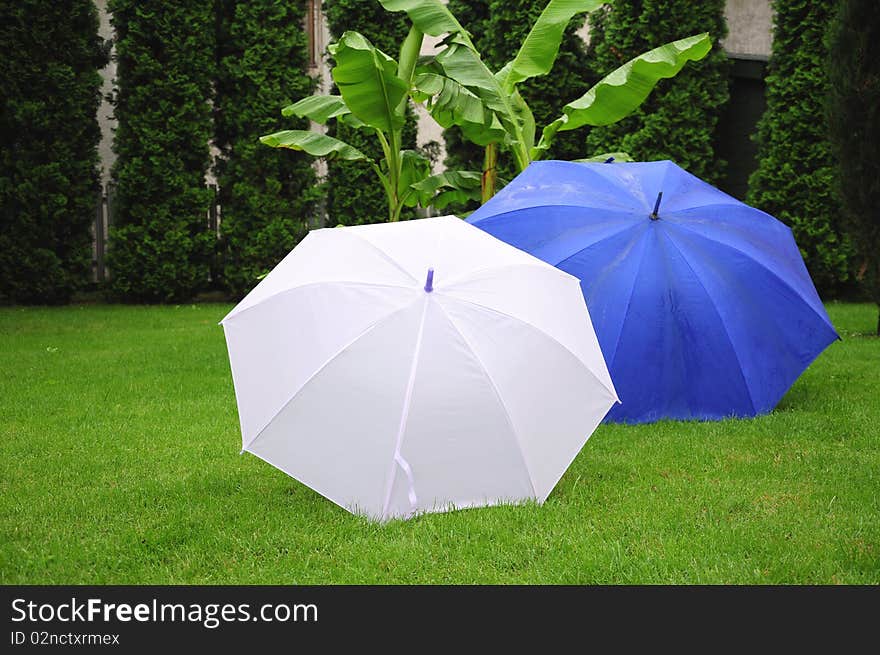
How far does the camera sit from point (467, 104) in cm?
863

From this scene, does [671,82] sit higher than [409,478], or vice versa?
[671,82]

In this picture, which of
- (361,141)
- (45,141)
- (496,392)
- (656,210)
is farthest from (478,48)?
(496,392)

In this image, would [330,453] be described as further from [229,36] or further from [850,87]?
[229,36]

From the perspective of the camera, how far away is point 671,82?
12227 millimetres

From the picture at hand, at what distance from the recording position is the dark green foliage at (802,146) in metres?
11.6

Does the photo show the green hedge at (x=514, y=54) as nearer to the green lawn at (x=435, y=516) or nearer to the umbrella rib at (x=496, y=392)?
the green lawn at (x=435, y=516)

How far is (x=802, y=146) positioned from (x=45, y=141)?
9.65m

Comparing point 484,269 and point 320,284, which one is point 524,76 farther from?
point 320,284

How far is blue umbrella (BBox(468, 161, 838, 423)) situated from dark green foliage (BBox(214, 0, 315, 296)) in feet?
24.9

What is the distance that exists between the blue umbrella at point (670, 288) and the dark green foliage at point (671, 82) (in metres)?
6.11

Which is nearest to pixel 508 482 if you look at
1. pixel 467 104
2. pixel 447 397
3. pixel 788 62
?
pixel 447 397

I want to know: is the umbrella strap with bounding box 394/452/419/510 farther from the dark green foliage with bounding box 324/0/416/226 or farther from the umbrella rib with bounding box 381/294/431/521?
the dark green foliage with bounding box 324/0/416/226

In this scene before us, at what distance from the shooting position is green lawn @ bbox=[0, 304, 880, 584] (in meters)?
3.58

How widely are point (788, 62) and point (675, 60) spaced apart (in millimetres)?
4224
